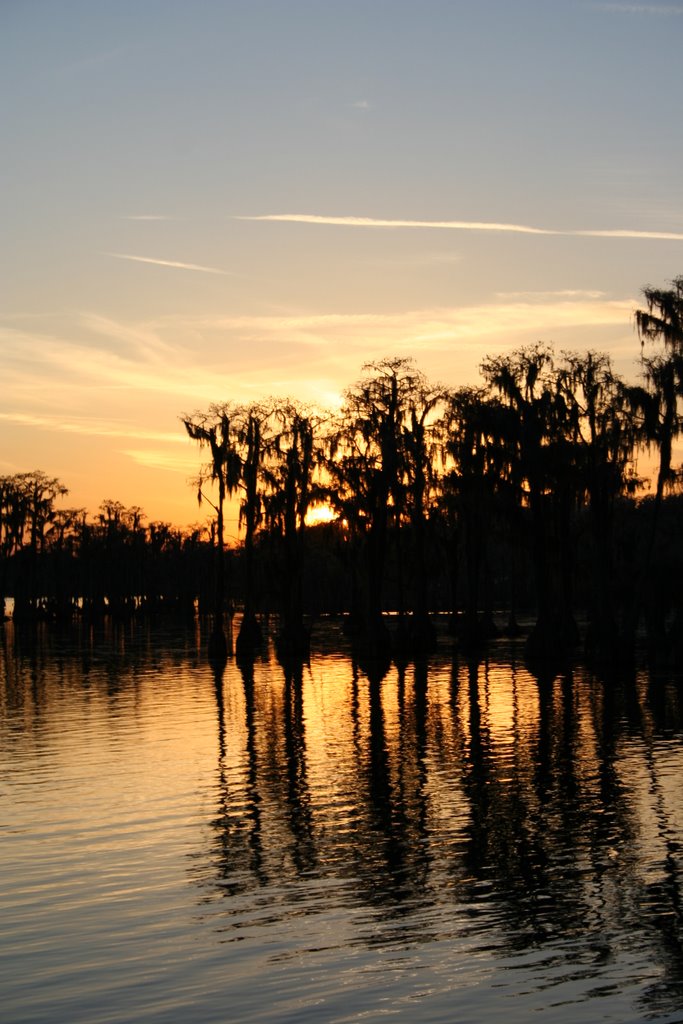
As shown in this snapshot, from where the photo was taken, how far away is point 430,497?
67.8 metres

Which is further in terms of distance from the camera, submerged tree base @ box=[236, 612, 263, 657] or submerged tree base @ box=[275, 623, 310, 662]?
submerged tree base @ box=[275, 623, 310, 662]

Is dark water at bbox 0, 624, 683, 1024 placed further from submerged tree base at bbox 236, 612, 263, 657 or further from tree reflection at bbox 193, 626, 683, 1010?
submerged tree base at bbox 236, 612, 263, 657

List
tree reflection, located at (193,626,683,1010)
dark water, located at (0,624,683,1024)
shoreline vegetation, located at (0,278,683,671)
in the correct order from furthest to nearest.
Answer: shoreline vegetation, located at (0,278,683,671), tree reflection, located at (193,626,683,1010), dark water, located at (0,624,683,1024)

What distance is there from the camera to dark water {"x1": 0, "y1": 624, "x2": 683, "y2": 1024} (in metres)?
11.1

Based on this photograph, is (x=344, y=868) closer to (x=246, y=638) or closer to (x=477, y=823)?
(x=477, y=823)

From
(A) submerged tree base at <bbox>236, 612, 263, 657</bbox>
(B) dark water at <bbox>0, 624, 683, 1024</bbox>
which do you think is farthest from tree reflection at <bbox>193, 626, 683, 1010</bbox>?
(A) submerged tree base at <bbox>236, 612, 263, 657</bbox>

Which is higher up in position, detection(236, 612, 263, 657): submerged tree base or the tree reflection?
detection(236, 612, 263, 657): submerged tree base

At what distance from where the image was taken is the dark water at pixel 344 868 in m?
11.1

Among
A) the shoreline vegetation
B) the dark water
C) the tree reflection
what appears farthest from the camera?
the shoreline vegetation

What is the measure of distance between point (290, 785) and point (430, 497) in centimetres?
4567

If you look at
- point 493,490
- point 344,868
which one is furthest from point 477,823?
point 493,490

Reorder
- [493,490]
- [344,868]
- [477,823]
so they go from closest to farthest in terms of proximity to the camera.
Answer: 1. [344,868]
2. [477,823]
3. [493,490]

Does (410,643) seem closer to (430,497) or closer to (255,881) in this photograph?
(430,497)

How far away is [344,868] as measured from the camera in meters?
16.1
